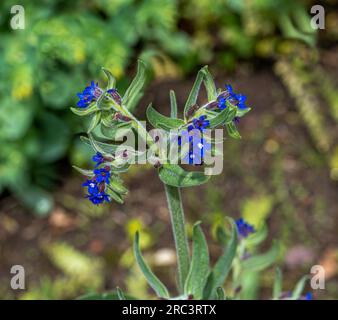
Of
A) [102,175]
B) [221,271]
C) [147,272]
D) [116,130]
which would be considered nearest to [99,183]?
[102,175]

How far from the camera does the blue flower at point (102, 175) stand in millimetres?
1618

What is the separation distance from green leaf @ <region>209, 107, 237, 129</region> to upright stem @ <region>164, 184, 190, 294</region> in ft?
0.84

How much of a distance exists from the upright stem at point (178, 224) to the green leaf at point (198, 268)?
26 mm

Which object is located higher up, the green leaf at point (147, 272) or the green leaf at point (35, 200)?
the green leaf at point (35, 200)

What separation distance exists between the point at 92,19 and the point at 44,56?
0.37 m

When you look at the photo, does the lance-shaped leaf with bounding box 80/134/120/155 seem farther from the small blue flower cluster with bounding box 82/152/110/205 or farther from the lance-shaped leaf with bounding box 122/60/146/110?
the lance-shaped leaf with bounding box 122/60/146/110

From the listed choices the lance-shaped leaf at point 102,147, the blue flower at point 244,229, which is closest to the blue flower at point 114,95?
the lance-shaped leaf at point 102,147

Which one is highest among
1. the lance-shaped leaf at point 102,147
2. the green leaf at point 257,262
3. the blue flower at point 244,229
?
the lance-shaped leaf at point 102,147

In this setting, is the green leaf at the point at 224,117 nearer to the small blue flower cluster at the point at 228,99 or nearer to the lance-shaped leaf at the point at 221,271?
the small blue flower cluster at the point at 228,99

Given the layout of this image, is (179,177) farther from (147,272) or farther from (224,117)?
(147,272)

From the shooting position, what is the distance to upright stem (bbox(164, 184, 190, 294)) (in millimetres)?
1771

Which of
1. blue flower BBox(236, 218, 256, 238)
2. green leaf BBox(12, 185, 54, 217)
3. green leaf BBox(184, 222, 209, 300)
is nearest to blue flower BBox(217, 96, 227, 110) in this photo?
green leaf BBox(184, 222, 209, 300)

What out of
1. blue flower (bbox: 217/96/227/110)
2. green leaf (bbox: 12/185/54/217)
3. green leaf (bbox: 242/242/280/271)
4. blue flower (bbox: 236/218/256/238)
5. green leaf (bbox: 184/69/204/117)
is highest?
green leaf (bbox: 12/185/54/217)

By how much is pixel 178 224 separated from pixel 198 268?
0.17 metres
